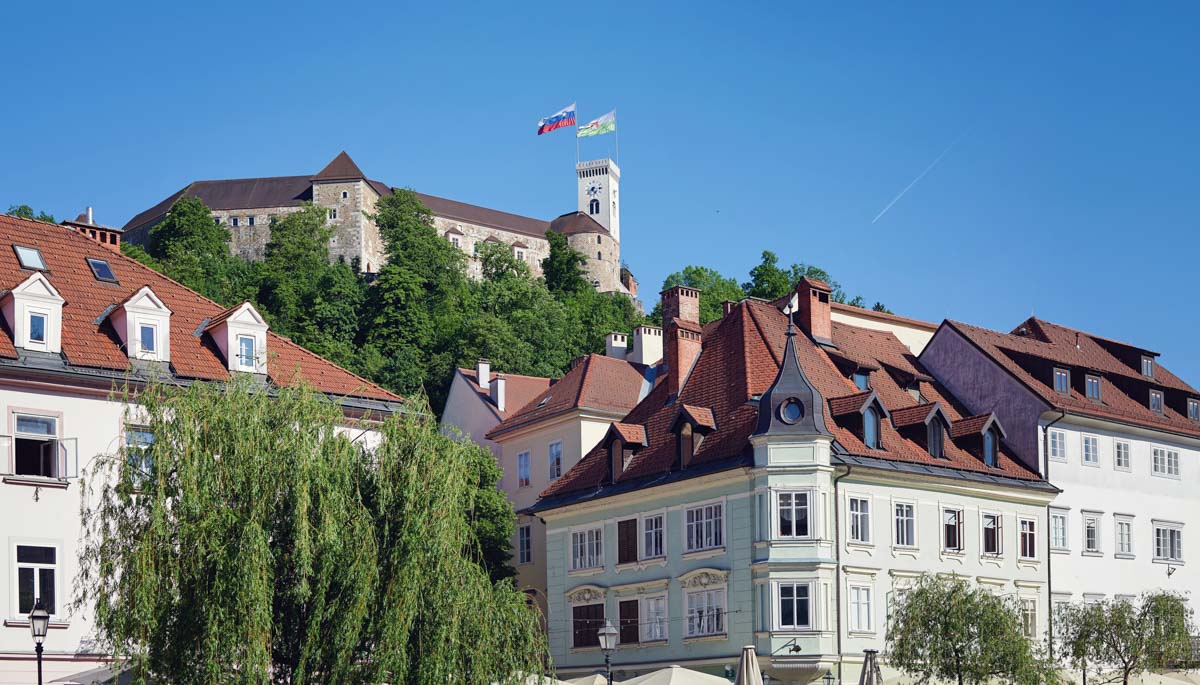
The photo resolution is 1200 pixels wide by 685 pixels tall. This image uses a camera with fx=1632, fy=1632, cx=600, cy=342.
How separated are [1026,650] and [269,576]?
20.0 m

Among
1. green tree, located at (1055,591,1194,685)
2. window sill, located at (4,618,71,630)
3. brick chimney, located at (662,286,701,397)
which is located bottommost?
green tree, located at (1055,591,1194,685)

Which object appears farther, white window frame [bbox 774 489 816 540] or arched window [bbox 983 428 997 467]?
arched window [bbox 983 428 997 467]

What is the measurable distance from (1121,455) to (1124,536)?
2.62 meters

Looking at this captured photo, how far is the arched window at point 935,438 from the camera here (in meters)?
47.1

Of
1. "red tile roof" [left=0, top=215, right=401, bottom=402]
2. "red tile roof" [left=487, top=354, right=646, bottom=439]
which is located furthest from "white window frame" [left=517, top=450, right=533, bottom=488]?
"red tile roof" [left=0, top=215, right=401, bottom=402]

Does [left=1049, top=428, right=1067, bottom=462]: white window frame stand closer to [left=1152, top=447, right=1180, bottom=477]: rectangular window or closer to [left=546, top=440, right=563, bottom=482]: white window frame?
[left=1152, top=447, right=1180, bottom=477]: rectangular window

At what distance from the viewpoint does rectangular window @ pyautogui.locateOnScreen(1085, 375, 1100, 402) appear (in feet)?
175

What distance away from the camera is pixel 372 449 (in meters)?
29.3

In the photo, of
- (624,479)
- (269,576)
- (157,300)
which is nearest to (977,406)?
(624,479)

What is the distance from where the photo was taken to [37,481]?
109 ft

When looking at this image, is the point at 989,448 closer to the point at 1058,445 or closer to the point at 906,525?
the point at 1058,445

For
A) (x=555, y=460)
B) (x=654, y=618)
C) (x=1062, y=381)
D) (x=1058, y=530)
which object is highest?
(x=1062, y=381)

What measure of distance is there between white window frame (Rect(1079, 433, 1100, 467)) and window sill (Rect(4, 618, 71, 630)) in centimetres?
3188

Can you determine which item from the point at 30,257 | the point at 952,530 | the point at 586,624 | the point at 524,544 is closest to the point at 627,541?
the point at 586,624
